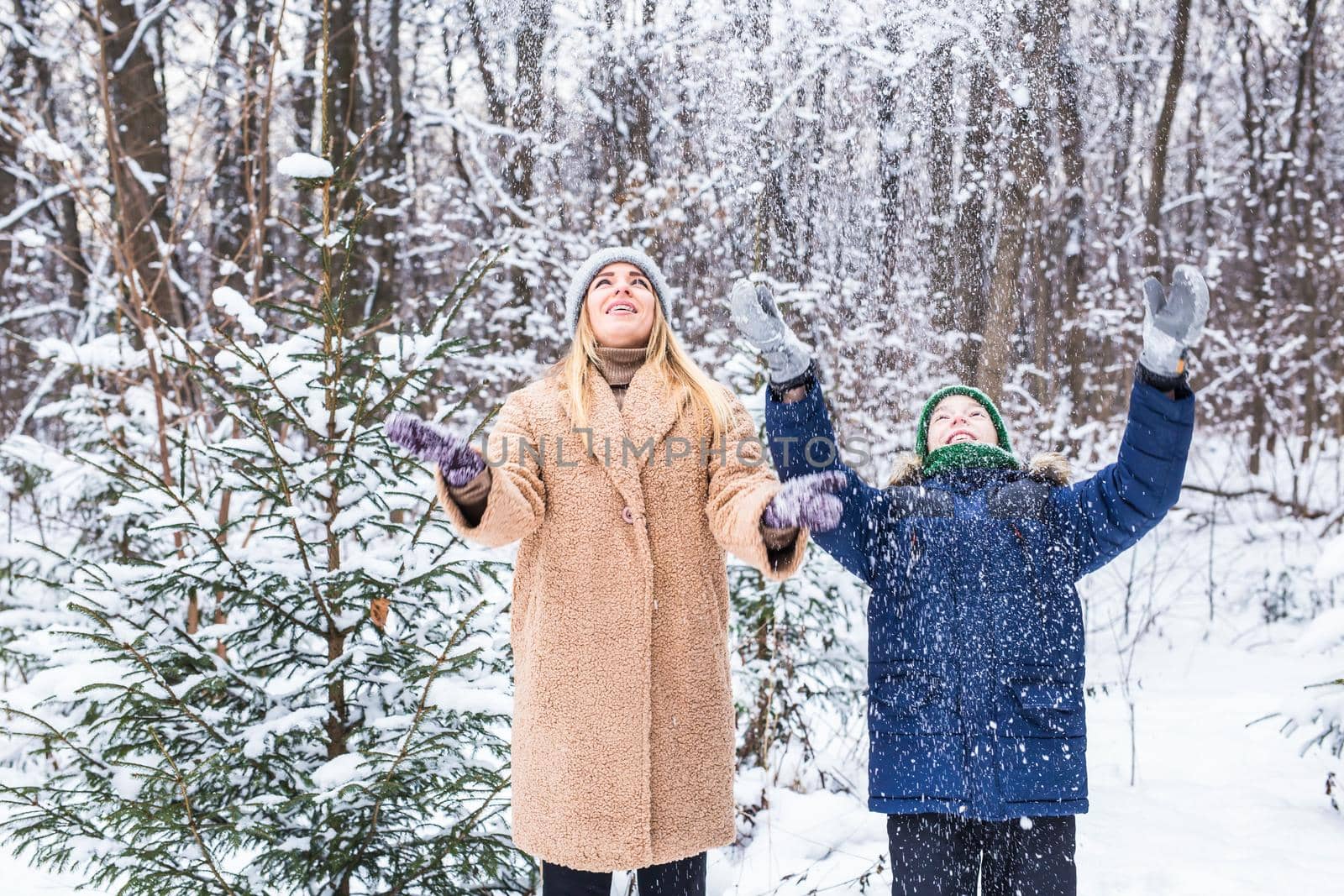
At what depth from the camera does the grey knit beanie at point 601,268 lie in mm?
2098

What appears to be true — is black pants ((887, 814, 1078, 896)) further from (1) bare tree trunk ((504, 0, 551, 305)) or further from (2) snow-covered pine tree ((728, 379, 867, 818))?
(1) bare tree trunk ((504, 0, 551, 305))

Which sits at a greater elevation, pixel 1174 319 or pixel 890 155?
pixel 890 155

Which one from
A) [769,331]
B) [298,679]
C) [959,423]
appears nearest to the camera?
[769,331]

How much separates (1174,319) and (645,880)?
5.10 feet

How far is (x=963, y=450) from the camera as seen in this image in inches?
81.7

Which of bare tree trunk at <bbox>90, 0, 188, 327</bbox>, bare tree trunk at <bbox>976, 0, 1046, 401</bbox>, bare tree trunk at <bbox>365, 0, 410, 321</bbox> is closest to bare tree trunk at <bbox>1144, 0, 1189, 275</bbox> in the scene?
bare tree trunk at <bbox>976, 0, 1046, 401</bbox>

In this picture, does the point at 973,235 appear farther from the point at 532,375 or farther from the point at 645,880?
the point at 532,375

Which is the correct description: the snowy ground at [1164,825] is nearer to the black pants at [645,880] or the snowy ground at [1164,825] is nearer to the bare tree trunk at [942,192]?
the black pants at [645,880]

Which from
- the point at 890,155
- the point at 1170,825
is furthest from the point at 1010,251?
the point at 1170,825

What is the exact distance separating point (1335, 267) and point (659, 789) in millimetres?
9787

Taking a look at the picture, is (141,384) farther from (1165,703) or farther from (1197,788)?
(1165,703)

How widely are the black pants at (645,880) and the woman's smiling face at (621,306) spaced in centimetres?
115

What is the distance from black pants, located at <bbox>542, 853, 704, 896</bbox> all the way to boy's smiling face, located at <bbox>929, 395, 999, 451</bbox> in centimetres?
111

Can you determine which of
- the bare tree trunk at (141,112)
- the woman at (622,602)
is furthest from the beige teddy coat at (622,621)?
the bare tree trunk at (141,112)
